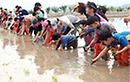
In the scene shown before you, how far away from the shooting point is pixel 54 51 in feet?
29.4

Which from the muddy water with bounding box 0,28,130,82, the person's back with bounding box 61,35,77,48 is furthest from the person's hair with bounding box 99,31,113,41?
the person's back with bounding box 61,35,77,48

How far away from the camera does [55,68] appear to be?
672cm

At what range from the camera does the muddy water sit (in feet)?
18.8

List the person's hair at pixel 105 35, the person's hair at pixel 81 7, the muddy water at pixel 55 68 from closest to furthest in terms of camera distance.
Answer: the muddy water at pixel 55 68, the person's hair at pixel 105 35, the person's hair at pixel 81 7

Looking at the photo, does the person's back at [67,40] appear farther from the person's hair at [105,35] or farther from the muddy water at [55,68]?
the person's hair at [105,35]

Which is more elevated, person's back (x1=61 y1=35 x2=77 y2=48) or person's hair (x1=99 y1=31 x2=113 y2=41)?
person's hair (x1=99 y1=31 x2=113 y2=41)

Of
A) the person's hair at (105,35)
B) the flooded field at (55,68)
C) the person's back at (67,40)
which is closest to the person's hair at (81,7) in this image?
the flooded field at (55,68)

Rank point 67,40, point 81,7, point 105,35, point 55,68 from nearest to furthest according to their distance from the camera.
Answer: point 105,35 < point 55,68 < point 81,7 < point 67,40

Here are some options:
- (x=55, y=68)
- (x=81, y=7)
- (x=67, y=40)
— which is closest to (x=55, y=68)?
(x=55, y=68)

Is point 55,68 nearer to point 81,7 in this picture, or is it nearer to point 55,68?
point 55,68

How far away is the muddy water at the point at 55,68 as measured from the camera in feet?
18.8

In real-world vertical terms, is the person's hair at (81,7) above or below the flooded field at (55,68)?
above

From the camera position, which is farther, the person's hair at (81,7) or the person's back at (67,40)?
the person's back at (67,40)

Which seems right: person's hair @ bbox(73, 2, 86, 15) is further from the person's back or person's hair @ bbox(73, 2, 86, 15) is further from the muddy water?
the person's back
